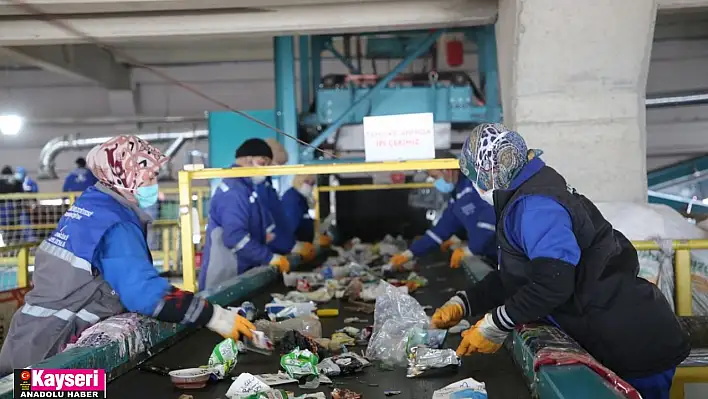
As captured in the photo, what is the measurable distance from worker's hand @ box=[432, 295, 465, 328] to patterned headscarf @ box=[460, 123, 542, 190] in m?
0.56

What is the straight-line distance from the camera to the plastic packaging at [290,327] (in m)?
2.87

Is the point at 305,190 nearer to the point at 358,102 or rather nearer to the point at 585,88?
the point at 358,102

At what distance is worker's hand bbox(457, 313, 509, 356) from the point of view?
240cm

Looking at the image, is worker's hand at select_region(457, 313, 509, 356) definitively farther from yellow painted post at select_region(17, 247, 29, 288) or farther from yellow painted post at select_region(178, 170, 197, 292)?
yellow painted post at select_region(17, 247, 29, 288)

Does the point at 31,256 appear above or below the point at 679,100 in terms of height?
below

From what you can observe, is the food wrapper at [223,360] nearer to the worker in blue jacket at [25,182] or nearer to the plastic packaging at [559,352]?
the plastic packaging at [559,352]

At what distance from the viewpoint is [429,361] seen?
2369mm

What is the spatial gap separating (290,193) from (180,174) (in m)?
3.40

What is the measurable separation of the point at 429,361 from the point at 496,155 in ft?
2.49

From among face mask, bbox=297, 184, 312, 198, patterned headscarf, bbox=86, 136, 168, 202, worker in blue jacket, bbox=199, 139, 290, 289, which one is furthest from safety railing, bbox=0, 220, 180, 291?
patterned headscarf, bbox=86, 136, 168, 202

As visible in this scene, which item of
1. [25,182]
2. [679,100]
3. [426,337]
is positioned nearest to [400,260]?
[426,337]

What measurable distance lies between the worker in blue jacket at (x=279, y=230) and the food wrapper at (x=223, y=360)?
3.45 m

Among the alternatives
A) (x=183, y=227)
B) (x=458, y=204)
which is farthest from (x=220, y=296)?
(x=458, y=204)

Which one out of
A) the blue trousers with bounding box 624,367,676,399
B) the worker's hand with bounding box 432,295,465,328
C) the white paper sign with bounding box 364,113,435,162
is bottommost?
the blue trousers with bounding box 624,367,676,399
